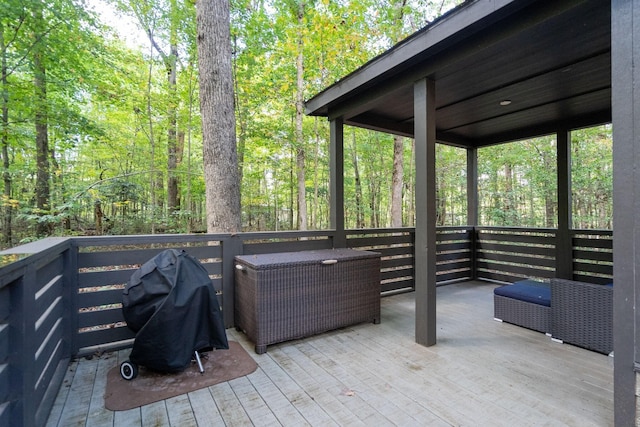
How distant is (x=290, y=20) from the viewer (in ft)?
21.1

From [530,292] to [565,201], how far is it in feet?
6.13

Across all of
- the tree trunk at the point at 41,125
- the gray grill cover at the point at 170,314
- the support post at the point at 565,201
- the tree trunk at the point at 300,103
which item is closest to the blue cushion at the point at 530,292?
the support post at the point at 565,201

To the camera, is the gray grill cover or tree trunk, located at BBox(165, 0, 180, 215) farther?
tree trunk, located at BBox(165, 0, 180, 215)

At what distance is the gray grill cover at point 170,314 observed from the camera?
189cm

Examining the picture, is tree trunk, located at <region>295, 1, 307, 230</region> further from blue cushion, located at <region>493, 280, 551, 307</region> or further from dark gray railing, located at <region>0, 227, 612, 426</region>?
blue cushion, located at <region>493, 280, 551, 307</region>

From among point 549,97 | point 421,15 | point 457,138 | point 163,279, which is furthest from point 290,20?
point 163,279

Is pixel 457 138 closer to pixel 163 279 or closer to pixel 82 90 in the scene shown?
pixel 163 279

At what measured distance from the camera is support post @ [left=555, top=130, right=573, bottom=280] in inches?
158

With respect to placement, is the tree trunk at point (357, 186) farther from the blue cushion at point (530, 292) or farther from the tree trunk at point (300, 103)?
the blue cushion at point (530, 292)

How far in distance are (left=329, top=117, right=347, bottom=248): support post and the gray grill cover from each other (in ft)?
6.00

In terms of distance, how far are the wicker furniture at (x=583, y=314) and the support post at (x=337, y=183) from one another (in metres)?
2.16

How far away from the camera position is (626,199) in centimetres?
140

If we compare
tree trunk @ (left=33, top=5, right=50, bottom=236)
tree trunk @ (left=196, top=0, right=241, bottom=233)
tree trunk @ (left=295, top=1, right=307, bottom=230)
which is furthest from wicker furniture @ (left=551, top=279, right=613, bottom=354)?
tree trunk @ (left=33, top=5, right=50, bottom=236)

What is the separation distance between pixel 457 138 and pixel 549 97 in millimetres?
1606
